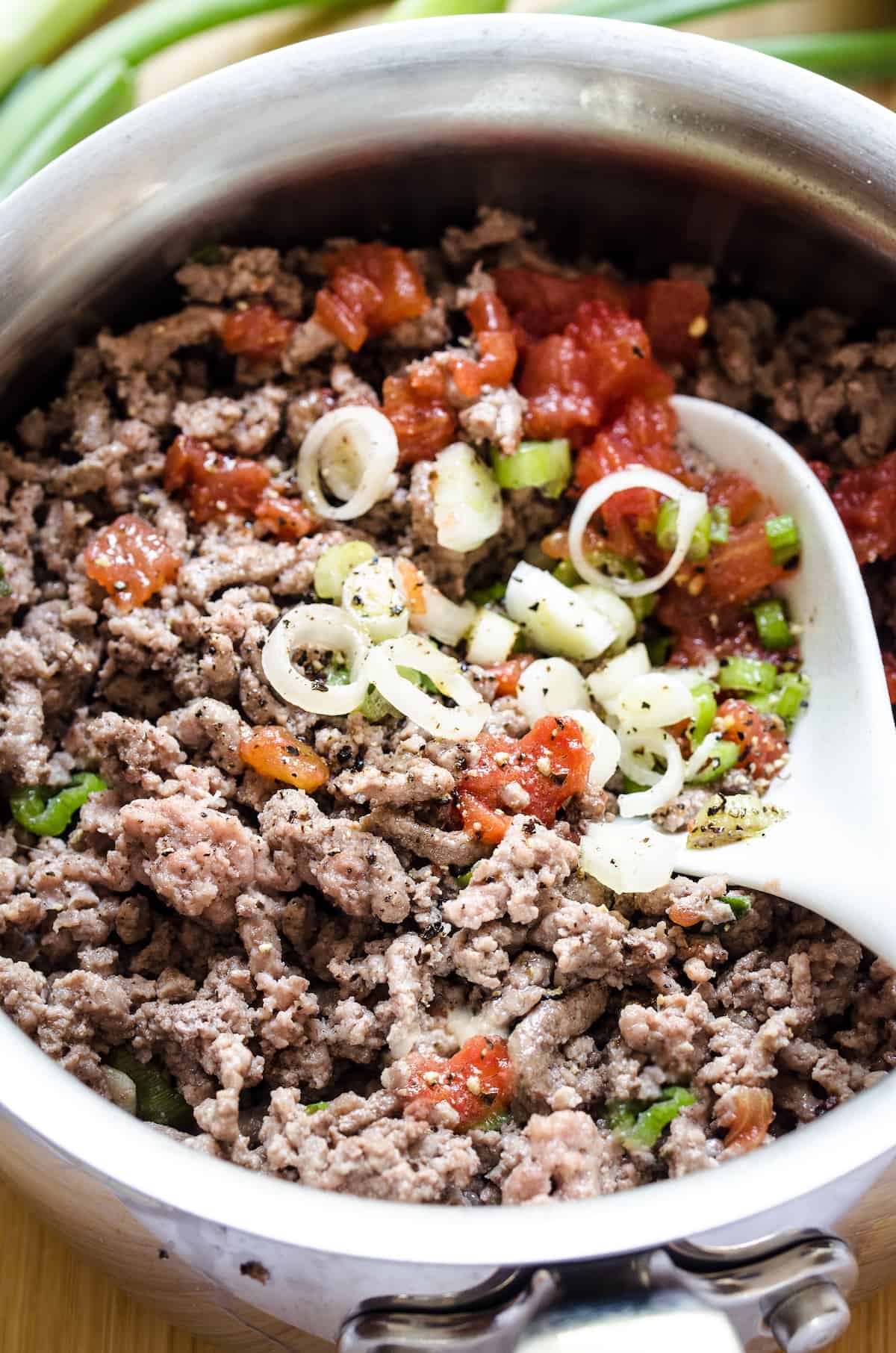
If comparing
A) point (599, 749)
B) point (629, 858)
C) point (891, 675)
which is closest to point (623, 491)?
point (599, 749)

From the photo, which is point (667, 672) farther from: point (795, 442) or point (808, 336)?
point (808, 336)

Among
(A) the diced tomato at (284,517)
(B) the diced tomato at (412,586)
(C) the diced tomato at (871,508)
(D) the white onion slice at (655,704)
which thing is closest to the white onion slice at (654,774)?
(D) the white onion slice at (655,704)

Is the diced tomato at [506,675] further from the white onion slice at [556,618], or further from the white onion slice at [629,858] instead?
the white onion slice at [629,858]

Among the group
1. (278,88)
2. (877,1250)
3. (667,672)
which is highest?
(278,88)

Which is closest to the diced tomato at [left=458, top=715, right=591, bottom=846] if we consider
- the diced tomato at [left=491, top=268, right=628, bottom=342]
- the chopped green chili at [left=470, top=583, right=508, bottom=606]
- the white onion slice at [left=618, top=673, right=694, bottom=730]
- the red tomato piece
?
the white onion slice at [left=618, top=673, right=694, bottom=730]

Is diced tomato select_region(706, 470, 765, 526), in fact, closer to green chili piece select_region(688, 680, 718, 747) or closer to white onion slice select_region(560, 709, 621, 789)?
green chili piece select_region(688, 680, 718, 747)

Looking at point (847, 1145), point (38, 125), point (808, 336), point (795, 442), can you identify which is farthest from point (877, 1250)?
point (38, 125)
